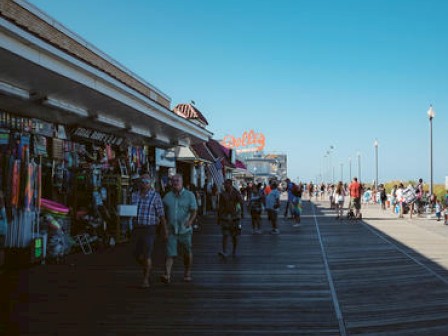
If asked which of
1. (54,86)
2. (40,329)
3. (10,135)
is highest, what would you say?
(54,86)

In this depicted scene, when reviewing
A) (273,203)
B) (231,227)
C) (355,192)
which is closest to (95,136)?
(231,227)

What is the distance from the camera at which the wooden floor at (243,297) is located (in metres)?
6.14

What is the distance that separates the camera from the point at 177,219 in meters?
8.91

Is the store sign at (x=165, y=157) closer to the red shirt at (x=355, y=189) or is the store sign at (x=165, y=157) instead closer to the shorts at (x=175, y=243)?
the red shirt at (x=355, y=189)

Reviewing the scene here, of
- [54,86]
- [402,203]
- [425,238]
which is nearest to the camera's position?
[54,86]

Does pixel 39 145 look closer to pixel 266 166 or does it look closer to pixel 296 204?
pixel 296 204

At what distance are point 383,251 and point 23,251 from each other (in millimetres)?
8202

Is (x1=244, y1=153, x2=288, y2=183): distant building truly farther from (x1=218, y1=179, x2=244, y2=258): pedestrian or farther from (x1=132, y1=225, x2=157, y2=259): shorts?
(x1=132, y1=225, x2=157, y2=259): shorts

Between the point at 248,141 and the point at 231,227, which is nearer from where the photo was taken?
the point at 231,227

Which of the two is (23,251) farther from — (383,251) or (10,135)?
(383,251)

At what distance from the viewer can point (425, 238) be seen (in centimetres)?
1647

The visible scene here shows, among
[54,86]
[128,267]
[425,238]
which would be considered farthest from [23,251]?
[425,238]

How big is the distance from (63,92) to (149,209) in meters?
3.70

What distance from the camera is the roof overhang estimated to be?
7895 millimetres
